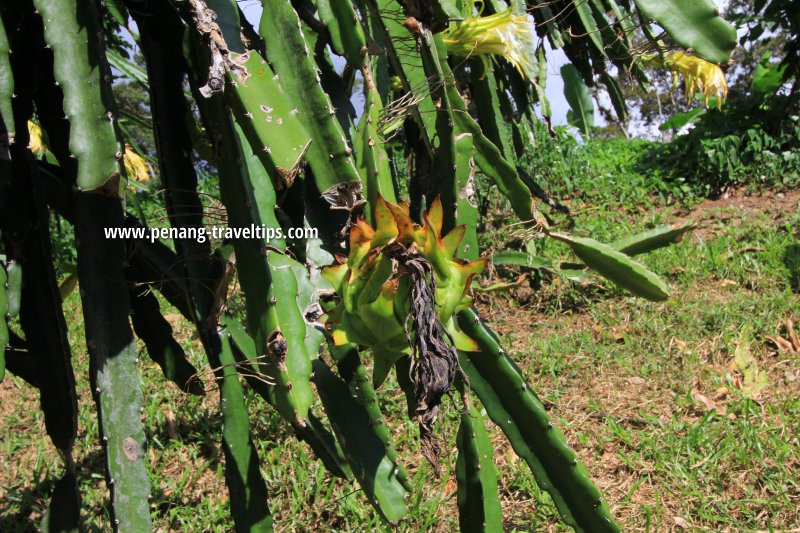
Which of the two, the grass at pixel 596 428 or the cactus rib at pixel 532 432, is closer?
the cactus rib at pixel 532 432

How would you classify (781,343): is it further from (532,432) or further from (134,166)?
(134,166)

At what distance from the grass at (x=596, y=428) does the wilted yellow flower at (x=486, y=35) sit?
21.0 inches

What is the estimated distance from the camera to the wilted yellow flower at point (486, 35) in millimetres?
1688

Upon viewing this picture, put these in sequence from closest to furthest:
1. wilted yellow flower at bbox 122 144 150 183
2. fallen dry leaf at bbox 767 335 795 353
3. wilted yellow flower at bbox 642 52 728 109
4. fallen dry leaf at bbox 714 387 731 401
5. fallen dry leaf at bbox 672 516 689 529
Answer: fallen dry leaf at bbox 672 516 689 529 → wilted yellow flower at bbox 642 52 728 109 → fallen dry leaf at bbox 714 387 731 401 → fallen dry leaf at bbox 767 335 795 353 → wilted yellow flower at bbox 122 144 150 183

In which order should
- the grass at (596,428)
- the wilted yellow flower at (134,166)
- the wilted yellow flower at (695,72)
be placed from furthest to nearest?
the wilted yellow flower at (134,166)
the wilted yellow flower at (695,72)
the grass at (596,428)

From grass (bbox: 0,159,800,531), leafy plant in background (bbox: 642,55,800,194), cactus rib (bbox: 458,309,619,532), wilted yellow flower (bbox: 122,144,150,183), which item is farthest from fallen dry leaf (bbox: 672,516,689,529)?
leafy plant in background (bbox: 642,55,800,194)

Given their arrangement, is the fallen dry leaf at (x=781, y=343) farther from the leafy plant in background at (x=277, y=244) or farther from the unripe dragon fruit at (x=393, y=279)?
the unripe dragon fruit at (x=393, y=279)

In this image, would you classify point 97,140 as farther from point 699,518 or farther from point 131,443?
point 699,518

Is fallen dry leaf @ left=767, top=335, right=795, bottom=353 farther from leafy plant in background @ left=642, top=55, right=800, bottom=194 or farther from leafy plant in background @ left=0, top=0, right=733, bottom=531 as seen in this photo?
leafy plant in background @ left=642, top=55, right=800, bottom=194

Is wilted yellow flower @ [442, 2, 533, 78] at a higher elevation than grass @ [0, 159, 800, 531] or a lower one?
higher

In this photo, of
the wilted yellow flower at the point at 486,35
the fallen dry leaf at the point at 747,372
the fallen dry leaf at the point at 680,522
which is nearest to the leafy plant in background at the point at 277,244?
the wilted yellow flower at the point at 486,35

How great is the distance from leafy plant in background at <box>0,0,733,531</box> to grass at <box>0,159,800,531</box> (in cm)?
60

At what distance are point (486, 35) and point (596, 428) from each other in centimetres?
137

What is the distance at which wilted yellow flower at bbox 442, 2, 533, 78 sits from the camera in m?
1.69
